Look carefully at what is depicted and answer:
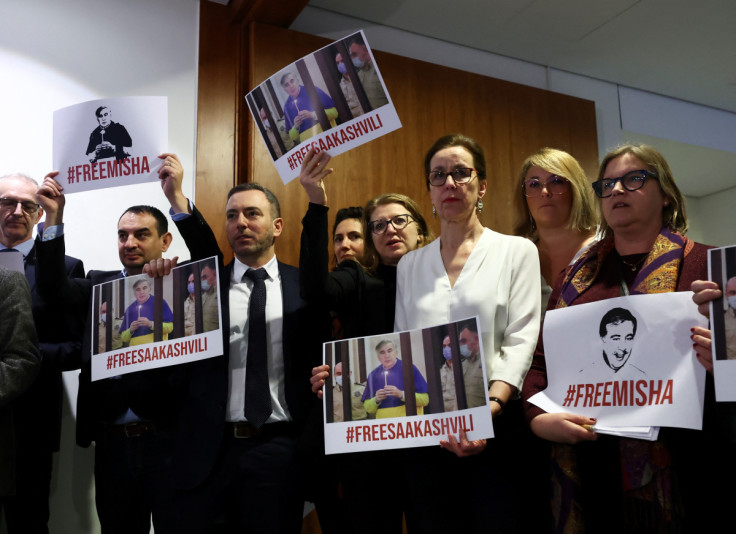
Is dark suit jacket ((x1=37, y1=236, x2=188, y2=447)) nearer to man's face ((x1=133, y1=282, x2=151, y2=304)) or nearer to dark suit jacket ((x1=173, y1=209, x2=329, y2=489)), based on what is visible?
dark suit jacket ((x1=173, y1=209, x2=329, y2=489))

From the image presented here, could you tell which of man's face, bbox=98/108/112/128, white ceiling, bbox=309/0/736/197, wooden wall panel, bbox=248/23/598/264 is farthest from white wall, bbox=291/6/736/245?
man's face, bbox=98/108/112/128

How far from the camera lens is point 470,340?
78.7 inches

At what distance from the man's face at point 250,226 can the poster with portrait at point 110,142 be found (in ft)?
1.19

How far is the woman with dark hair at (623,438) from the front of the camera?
1.80 metres

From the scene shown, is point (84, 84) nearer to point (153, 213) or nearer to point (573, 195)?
point (153, 213)

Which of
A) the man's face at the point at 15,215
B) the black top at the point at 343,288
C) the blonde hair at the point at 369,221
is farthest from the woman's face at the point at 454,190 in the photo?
the man's face at the point at 15,215

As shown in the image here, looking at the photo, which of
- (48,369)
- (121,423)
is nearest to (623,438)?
(121,423)

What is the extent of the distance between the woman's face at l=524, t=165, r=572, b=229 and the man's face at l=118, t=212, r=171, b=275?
166 cm

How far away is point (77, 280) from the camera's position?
303 cm

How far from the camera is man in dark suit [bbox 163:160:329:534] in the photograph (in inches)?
94.7

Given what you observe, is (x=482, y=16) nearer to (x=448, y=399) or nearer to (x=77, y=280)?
(x=77, y=280)

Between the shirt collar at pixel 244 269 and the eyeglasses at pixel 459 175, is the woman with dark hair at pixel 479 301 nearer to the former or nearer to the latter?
the eyeglasses at pixel 459 175

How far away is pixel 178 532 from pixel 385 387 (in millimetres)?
966

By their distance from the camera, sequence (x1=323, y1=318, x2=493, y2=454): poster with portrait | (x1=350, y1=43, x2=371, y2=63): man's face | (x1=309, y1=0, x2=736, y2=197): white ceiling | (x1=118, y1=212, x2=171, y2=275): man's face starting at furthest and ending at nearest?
(x1=309, y1=0, x2=736, y2=197): white ceiling < (x1=118, y1=212, x2=171, y2=275): man's face < (x1=350, y1=43, x2=371, y2=63): man's face < (x1=323, y1=318, x2=493, y2=454): poster with portrait
